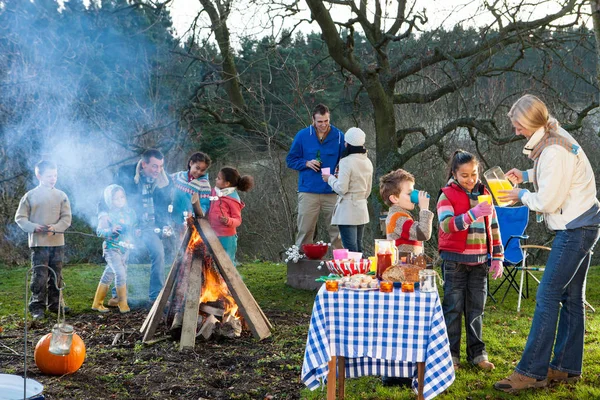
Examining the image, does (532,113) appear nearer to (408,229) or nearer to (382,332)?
(408,229)

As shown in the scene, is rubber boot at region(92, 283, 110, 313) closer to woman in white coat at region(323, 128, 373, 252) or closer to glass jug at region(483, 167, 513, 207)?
woman in white coat at region(323, 128, 373, 252)

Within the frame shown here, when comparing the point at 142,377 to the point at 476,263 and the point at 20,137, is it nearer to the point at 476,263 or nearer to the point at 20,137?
the point at 476,263

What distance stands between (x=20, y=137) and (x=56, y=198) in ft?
27.1

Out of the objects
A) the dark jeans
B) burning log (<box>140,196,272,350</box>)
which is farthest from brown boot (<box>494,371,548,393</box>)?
the dark jeans

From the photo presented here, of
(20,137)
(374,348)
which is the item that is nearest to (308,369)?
(374,348)

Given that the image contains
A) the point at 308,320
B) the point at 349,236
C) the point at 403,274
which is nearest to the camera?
the point at 403,274

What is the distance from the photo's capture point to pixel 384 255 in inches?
166

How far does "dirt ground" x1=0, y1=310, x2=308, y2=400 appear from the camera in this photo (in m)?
4.66

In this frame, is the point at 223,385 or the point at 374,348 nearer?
the point at 374,348

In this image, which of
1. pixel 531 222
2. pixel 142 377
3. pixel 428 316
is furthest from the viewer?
pixel 531 222

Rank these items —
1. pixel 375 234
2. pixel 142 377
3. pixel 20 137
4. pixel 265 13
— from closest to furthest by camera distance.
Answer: pixel 142 377
pixel 265 13
pixel 375 234
pixel 20 137

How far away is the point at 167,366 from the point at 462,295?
8.18 ft

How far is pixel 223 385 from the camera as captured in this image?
4.84 m

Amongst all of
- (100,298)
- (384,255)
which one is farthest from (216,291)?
(384,255)
